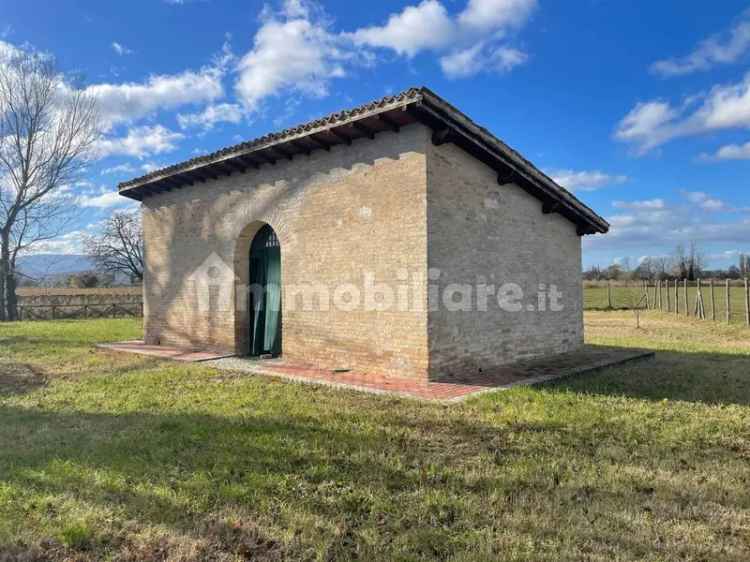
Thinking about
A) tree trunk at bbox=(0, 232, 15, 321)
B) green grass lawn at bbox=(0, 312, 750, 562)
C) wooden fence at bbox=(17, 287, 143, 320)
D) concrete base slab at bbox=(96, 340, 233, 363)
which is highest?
tree trunk at bbox=(0, 232, 15, 321)

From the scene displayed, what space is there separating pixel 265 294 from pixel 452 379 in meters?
4.75

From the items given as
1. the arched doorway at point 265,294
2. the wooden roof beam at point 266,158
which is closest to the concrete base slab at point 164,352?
the arched doorway at point 265,294

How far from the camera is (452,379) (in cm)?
764

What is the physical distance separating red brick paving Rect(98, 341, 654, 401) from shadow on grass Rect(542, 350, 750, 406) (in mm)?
436

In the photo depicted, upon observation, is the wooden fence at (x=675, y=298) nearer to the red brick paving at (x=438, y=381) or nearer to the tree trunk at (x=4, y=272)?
the red brick paving at (x=438, y=381)

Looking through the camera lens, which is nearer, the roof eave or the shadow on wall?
the roof eave

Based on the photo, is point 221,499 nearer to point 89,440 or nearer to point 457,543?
point 457,543

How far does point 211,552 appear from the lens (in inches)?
106

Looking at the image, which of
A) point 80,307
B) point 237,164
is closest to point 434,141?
point 237,164

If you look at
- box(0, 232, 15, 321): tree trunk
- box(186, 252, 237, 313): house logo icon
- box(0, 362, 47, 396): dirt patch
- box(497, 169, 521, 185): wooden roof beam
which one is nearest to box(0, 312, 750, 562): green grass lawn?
box(0, 362, 47, 396): dirt patch

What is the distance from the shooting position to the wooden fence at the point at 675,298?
20.6 metres

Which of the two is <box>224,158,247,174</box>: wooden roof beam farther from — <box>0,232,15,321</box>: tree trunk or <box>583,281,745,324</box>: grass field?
<box>583,281,745,324</box>: grass field

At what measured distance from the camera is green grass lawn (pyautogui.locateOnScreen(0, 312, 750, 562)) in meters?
2.79

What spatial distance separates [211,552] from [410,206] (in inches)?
225
